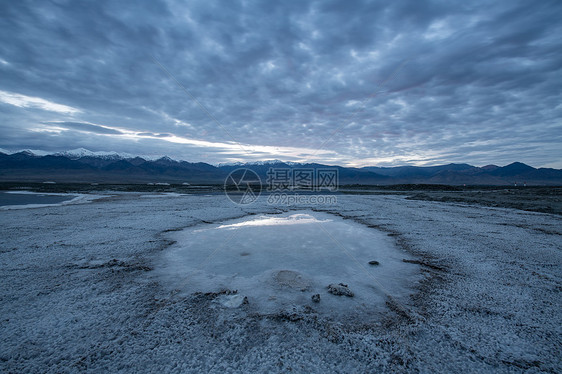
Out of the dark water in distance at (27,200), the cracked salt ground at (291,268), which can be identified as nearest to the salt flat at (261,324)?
the cracked salt ground at (291,268)

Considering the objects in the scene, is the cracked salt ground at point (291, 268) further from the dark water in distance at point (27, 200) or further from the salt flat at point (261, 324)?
the dark water in distance at point (27, 200)

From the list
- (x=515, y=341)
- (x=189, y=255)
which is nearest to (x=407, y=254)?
(x=515, y=341)

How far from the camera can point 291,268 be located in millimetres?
5789

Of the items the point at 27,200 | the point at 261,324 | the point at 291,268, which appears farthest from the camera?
the point at 27,200

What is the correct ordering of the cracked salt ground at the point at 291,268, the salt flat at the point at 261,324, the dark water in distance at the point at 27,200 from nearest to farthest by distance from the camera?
the salt flat at the point at 261,324 < the cracked salt ground at the point at 291,268 < the dark water in distance at the point at 27,200

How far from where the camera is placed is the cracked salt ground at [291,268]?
14.1 ft

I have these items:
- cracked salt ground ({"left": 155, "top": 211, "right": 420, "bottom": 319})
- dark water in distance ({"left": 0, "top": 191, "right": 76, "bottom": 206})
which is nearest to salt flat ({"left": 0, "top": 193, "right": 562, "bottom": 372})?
cracked salt ground ({"left": 155, "top": 211, "right": 420, "bottom": 319})

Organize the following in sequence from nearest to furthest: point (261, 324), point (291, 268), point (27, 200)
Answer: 1. point (261, 324)
2. point (291, 268)
3. point (27, 200)

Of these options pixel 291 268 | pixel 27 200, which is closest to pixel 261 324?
pixel 291 268

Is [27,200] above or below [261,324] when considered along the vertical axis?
below

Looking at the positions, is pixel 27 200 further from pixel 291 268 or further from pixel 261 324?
pixel 261 324

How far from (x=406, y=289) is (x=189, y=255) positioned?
5.36 metres

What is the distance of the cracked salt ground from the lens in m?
4.29

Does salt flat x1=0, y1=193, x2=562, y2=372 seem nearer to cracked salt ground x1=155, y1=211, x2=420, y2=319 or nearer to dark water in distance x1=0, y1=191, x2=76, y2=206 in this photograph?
cracked salt ground x1=155, y1=211, x2=420, y2=319
